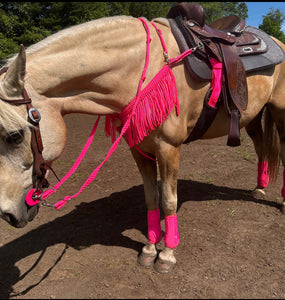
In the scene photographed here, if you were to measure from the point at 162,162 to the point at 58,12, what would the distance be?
13.3m

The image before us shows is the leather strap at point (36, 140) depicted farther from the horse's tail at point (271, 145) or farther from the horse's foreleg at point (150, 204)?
the horse's tail at point (271, 145)

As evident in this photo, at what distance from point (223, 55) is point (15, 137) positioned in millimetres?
1733

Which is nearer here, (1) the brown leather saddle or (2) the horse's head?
(2) the horse's head

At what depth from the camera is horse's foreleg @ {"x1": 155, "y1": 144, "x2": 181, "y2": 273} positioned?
2.19 metres

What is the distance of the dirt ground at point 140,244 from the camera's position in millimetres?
2182

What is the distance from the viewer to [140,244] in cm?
286

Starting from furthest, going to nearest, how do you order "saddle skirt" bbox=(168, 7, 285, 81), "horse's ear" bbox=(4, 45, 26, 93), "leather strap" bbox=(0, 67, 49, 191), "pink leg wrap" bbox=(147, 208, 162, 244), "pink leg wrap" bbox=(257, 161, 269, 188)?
"pink leg wrap" bbox=(257, 161, 269, 188)
"pink leg wrap" bbox=(147, 208, 162, 244)
"saddle skirt" bbox=(168, 7, 285, 81)
"leather strap" bbox=(0, 67, 49, 191)
"horse's ear" bbox=(4, 45, 26, 93)

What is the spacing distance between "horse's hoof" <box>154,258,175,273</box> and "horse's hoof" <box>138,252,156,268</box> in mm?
84

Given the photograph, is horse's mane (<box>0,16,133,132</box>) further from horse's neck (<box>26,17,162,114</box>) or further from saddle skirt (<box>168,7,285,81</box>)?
saddle skirt (<box>168,7,285,81</box>)

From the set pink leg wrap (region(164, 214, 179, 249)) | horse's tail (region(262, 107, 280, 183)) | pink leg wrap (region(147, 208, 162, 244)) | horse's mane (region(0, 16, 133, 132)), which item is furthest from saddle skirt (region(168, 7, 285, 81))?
pink leg wrap (region(147, 208, 162, 244))

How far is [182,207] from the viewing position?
352cm

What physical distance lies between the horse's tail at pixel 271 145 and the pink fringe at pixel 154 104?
191cm

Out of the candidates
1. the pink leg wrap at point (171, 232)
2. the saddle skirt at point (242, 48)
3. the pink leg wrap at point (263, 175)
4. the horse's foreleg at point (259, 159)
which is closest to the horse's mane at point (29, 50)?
the saddle skirt at point (242, 48)

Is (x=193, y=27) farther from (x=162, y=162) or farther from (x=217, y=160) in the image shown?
(x=217, y=160)
